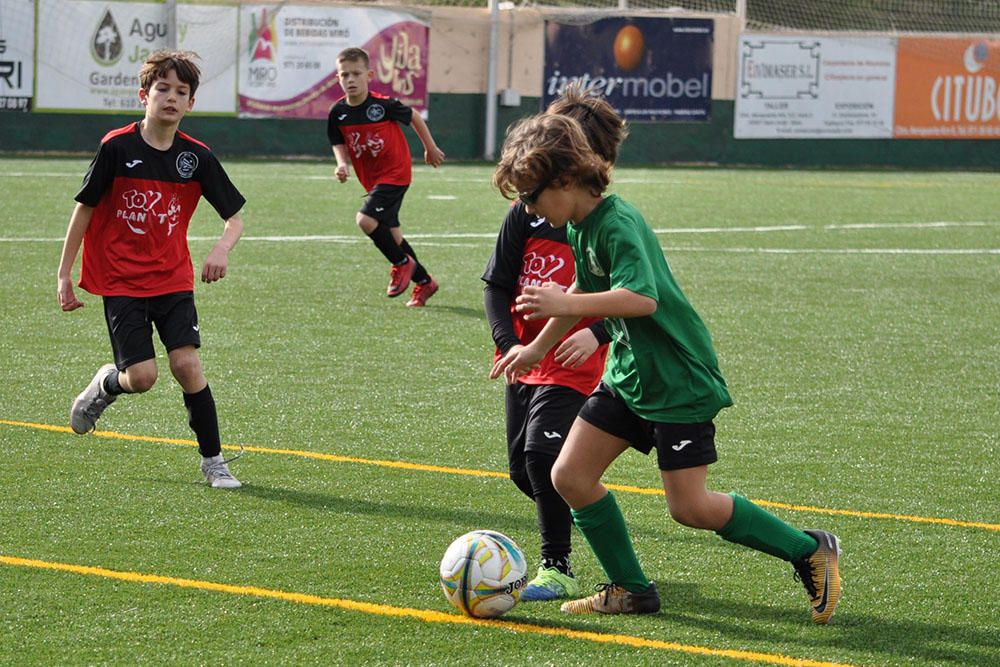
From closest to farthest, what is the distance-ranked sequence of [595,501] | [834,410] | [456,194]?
[595,501], [834,410], [456,194]

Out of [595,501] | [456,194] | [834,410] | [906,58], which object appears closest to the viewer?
[595,501]

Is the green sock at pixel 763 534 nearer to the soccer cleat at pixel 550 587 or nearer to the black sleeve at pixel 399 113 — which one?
the soccer cleat at pixel 550 587

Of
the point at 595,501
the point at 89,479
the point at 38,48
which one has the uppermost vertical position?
the point at 38,48

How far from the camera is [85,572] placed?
4625 mm

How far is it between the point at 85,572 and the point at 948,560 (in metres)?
2.85

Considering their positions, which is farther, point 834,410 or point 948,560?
point 834,410

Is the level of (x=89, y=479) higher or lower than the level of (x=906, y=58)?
lower

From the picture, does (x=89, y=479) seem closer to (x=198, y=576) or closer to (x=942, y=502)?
(x=198, y=576)

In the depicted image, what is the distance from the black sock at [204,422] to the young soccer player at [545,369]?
157 cm

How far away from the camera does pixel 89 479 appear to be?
5844 millimetres

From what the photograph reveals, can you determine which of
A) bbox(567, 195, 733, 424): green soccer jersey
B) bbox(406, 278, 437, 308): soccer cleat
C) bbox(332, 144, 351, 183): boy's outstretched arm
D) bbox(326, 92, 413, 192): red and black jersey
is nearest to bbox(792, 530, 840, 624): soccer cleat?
bbox(567, 195, 733, 424): green soccer jersey

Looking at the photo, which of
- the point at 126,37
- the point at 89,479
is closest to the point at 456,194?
the point at 126,37

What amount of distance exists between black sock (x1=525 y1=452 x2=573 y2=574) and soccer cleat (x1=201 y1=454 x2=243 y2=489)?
1628 millimetres

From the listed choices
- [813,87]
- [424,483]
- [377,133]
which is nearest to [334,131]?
[377,133]
